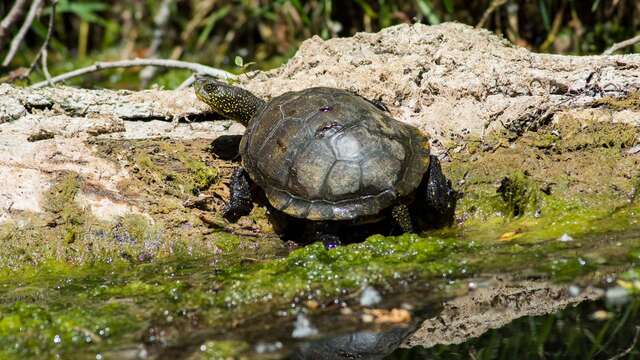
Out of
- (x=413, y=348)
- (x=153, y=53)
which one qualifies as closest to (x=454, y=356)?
(x=413, y=348)

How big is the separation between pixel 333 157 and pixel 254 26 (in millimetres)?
5326

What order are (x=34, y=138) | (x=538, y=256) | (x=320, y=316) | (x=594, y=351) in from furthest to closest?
1. (x=34, y=138)
2. (x=538, y=256)
3. (x=320, y=316)
4. (x=594, y=351)

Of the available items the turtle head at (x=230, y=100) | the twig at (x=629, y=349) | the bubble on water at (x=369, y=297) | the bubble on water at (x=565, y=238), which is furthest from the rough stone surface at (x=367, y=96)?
the twig at (x=629, y=349)

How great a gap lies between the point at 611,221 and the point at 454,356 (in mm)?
1686

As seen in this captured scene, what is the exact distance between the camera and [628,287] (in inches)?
158

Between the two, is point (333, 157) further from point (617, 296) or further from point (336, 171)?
point (617, 296)

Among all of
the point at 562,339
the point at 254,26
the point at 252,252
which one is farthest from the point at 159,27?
the point at 562,339

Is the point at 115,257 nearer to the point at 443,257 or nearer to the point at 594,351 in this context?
the point at 443,257

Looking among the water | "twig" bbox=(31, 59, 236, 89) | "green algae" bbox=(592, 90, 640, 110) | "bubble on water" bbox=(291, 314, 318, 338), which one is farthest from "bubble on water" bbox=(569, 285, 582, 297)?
"twig" bbox=(31, 59, 236, 89)

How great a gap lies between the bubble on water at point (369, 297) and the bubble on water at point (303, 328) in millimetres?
281

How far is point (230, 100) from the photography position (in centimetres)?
542

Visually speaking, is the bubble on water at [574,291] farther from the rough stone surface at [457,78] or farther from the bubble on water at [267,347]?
the rough stone surface at [457,78]

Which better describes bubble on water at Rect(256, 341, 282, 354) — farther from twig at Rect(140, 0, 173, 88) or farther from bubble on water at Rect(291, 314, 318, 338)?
twig at Rect(140, 0, 173, 88)

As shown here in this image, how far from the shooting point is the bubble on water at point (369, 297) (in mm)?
4031
